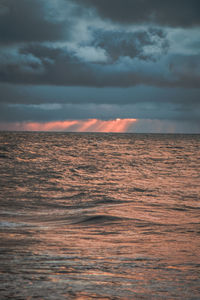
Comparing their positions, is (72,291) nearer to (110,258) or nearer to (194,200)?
(110,258)

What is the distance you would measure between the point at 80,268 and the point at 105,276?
61cm

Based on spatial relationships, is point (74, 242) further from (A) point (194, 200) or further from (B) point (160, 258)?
(A) point (194, 200)

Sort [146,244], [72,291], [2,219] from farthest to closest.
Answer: [2,219] < [146,244] < [72,291]

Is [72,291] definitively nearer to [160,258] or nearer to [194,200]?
[160,258]

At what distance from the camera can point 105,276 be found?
18.1 feet

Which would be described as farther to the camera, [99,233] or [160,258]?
[99,233]

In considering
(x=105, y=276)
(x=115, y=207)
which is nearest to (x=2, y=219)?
(x=115, y=207)

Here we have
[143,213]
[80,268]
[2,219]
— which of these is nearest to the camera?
[80,268]

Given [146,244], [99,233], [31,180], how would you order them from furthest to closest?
[31,180] < [99,233] < [146,244]

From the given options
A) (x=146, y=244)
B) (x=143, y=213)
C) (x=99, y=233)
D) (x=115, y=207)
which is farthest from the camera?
(x=115, y=207)

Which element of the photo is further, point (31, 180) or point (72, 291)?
point (31, 180)

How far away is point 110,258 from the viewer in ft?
21.8

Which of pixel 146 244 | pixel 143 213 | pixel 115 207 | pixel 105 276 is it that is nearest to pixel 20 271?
pixel 105 276

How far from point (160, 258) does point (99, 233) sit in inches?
117
